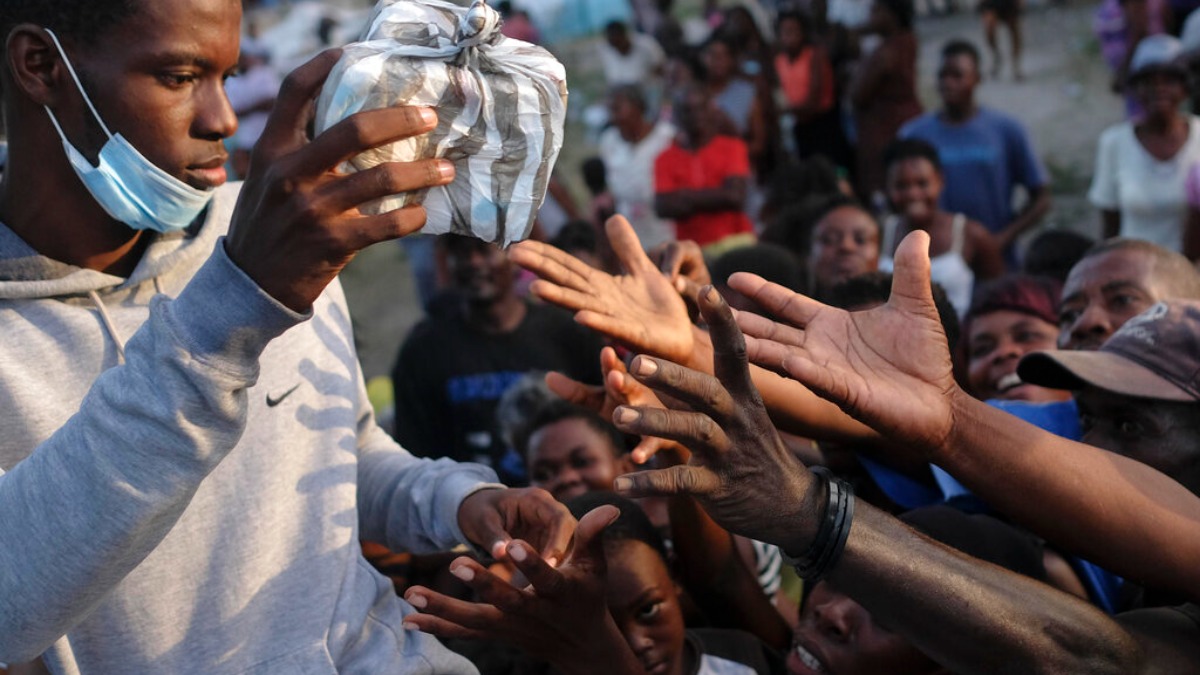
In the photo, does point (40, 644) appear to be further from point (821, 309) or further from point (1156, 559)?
point (1156, 559)

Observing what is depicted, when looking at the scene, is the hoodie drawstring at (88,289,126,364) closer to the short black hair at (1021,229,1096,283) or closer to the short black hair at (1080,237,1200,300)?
the short black hair at (1080,237,1200,300)

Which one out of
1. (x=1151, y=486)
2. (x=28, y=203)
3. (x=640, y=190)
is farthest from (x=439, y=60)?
(x=640, y=190)

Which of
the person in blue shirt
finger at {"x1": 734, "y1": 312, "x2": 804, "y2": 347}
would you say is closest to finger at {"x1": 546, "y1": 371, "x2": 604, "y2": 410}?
finger at {"x1": 734, "y1": 312, "x2": 804, "y2": 347}

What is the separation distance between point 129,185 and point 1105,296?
2565 millimetres

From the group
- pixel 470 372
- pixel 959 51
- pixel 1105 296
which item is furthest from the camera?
pixel 959 51

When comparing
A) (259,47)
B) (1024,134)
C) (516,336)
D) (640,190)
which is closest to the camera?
(516,336)

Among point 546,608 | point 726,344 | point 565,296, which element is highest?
point 726,344

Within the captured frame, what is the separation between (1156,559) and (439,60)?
4.78ft

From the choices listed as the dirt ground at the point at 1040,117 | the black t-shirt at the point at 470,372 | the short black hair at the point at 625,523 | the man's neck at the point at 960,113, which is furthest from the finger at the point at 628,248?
the dirt ground at the point at 1040,117

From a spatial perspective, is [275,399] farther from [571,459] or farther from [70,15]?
[571,459]

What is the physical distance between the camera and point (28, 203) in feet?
6.72

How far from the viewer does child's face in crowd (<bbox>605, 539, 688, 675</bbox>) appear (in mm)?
2773

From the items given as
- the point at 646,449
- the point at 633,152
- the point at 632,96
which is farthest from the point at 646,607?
the point at 632,96

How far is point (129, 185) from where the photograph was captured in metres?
1.97
